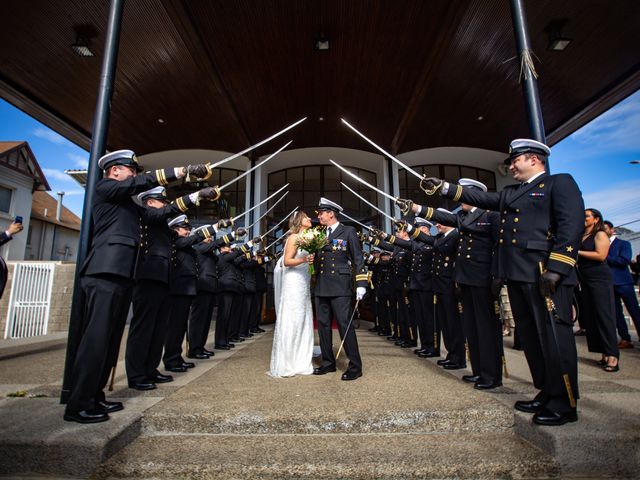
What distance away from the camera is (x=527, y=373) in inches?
153

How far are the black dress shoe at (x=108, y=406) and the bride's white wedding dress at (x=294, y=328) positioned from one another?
1650 millimetres

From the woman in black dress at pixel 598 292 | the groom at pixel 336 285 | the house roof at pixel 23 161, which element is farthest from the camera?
the house roof at pixel 23 161

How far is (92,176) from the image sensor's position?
315 centimetres

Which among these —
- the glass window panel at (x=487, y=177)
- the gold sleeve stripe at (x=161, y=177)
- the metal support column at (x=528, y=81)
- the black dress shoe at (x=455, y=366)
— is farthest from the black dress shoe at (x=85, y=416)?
the glass window panel at (x=487, y=177)

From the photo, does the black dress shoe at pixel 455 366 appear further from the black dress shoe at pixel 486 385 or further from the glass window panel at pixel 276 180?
the glass window panel at pixel 276 180

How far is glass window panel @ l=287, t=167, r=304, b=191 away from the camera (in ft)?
51.7

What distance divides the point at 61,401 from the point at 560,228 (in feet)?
12.5

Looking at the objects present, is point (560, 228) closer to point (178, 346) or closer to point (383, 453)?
point (383, 453)

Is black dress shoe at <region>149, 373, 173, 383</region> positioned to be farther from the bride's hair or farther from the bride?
the bride's hair

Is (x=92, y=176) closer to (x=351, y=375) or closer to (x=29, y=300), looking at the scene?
(x=351, y=375)

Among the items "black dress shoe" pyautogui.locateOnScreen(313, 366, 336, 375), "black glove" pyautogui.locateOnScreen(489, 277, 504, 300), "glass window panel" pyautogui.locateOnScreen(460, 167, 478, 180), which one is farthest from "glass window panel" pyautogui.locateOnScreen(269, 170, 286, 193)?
"black glove" pyautogui.locateOnScreen(489, 277, 504, 300)

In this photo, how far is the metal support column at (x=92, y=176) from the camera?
9.52ft

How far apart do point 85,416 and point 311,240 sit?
255cm

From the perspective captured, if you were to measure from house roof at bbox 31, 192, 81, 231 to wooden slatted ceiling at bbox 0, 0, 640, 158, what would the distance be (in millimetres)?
16897
